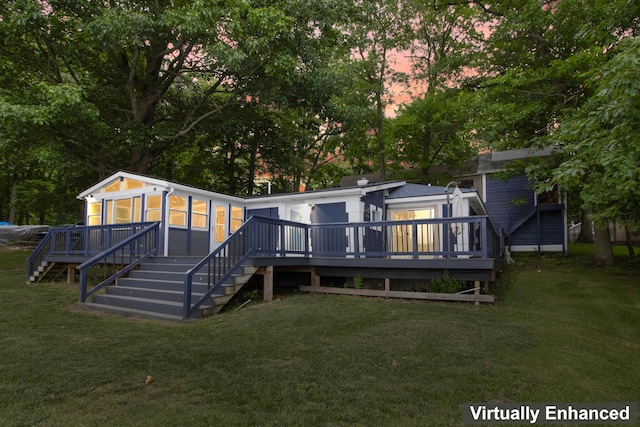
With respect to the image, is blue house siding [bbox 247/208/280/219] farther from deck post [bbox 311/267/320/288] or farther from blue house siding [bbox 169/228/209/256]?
deck post [bbox 311/267/320/288]

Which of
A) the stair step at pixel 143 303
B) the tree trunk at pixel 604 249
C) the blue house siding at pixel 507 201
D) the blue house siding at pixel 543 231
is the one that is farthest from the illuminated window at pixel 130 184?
the blue house siding at pixel 543 231

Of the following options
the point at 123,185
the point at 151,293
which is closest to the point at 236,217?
the point at 123,185

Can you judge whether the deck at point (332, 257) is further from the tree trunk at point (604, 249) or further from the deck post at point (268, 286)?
the tree trunk at point (604, 249)

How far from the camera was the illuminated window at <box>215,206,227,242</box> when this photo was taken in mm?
12920

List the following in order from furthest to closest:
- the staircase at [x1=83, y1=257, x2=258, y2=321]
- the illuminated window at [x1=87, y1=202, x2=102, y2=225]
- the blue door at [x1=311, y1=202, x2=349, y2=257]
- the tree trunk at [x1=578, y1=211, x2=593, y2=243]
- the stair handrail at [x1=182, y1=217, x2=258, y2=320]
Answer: the tree trunk at [x1=578, y1=211, x2=593, y2=243]
the illuminated window at [x1=87, y1=202, x2=102, y2=225]
the blue door at [x1=311, y1=202, x2=349, y2=257]
the staircase at [x1=83, y1=257, x2=258, y2=321]
the stair handrail at [x1=182, y1=217, x2=258, y2=320]

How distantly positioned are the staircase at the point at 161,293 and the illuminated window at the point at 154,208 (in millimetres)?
2709

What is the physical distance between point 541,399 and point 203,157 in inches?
857

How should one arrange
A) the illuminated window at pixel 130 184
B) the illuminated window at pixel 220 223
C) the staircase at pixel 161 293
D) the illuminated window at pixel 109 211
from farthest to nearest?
the illuminated window at pixel 220 223, the illuminated window at pixel 109 211, the illuminated window at pixel 130 184, the staircase at pixel 161 293

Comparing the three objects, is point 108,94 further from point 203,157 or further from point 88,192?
point 203,157

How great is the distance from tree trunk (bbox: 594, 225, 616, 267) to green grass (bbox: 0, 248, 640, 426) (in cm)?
677

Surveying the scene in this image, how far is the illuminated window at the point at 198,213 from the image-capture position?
12.0 meters

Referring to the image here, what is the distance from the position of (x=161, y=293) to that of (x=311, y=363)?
4.72 meters

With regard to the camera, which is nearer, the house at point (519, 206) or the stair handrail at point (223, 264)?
the stair handrail at point (223, 264)

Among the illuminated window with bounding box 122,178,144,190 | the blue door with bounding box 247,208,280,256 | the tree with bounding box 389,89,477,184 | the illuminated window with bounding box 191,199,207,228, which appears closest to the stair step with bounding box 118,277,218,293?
the blue door with bounding box 247,208,280,256
